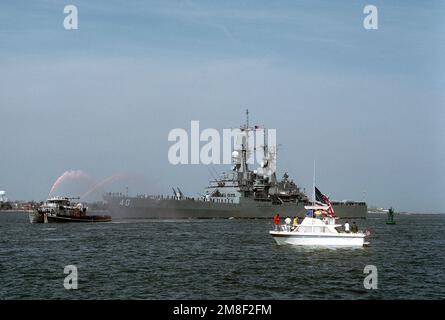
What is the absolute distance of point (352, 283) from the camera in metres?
33.4

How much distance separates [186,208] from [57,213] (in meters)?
36.7

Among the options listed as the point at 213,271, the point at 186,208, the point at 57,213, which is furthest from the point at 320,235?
the point at 186,208

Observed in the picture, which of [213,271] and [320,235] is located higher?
[320,235]

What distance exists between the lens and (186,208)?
135 m

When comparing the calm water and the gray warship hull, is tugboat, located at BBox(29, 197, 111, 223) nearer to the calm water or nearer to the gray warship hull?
the gray warship hull

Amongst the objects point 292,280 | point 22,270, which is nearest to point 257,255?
point 292,280

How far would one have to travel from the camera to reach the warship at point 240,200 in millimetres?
133875

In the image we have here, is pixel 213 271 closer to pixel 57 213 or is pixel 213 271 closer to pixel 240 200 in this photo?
pixel 57 213
